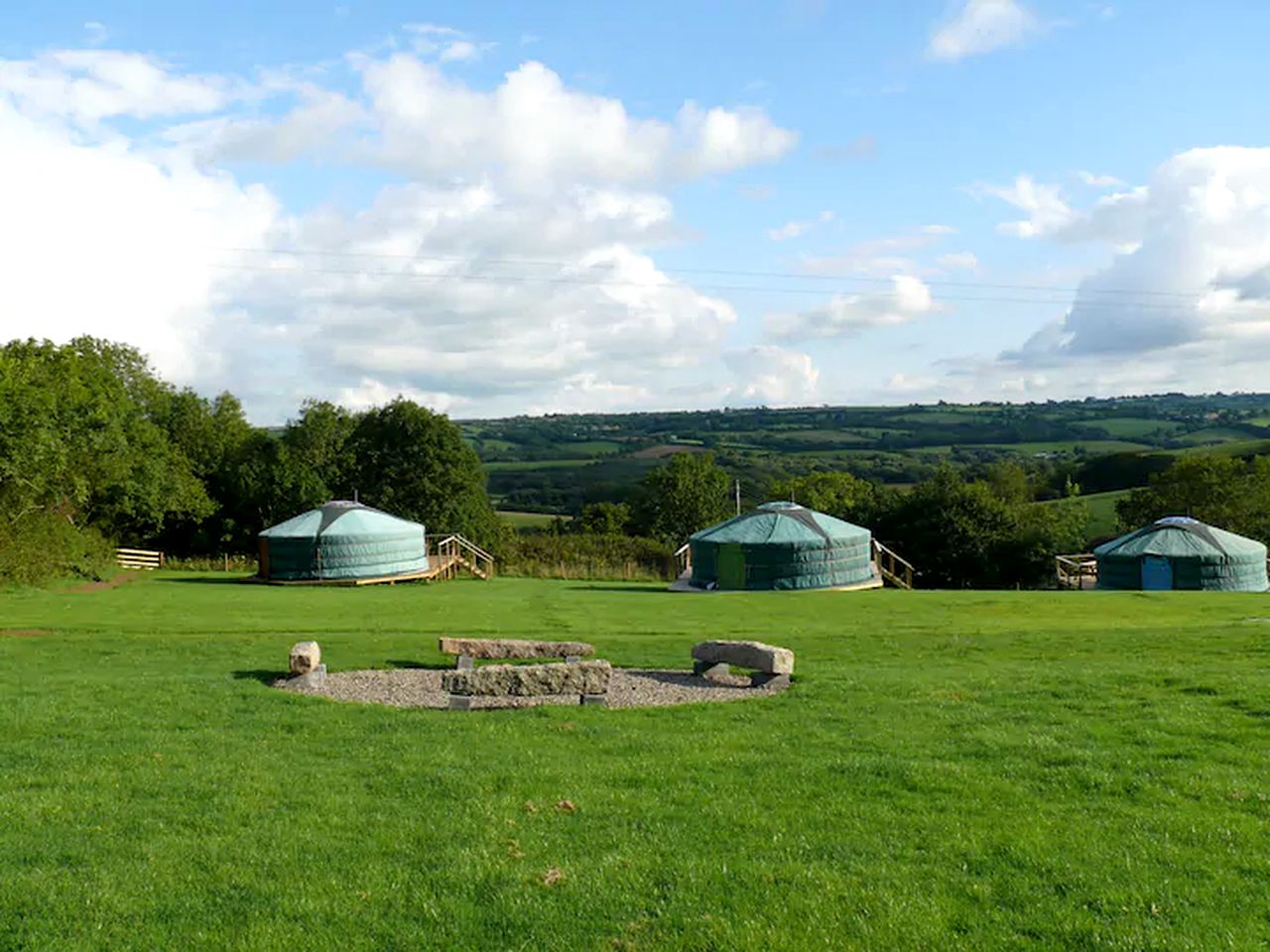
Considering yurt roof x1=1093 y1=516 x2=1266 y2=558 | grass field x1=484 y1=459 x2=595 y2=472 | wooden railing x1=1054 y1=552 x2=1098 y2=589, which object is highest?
grass field x1=484 y1=459 x2=595 y2=472

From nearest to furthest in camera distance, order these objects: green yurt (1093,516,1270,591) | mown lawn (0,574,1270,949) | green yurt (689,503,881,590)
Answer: mown lawn (0,574,1270,949), green yurt (689,503,881,590), green yurt (1093,516,1270,591)

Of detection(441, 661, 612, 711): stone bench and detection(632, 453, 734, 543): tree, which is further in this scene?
detection(632, 453, 734, 543): tree

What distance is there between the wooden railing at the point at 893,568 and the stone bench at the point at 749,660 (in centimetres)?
2384

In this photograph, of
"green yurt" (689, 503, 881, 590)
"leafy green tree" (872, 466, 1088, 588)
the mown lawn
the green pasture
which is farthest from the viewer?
the green pasture

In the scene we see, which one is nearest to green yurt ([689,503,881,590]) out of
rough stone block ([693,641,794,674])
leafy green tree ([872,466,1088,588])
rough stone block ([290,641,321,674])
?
leafy green tree ([872,466,1088,588])

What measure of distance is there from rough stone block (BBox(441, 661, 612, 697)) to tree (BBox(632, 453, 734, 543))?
1631 inches

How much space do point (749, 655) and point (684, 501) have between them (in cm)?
4217

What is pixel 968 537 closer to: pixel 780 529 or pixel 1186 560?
pixel 1186 560

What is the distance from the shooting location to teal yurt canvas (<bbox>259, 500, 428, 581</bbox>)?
32.9 metres

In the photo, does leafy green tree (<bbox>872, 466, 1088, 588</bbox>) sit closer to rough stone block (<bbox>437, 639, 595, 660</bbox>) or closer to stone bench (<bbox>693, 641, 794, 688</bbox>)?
rough stone block (<bbox>437, 639, 595, 660</bbox>)

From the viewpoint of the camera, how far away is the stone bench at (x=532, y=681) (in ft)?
33.8

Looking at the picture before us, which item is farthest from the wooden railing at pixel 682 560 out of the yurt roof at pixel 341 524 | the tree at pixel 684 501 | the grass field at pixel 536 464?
the grass field at pixel 536 464

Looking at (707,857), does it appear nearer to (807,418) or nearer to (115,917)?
(115,917)

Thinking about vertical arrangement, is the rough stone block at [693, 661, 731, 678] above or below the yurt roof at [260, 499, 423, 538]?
below
